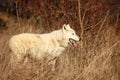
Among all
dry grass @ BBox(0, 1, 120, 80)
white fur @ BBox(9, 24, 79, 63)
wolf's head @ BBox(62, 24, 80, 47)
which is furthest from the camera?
wolf's head @ BBox(62, 24, 80, 47)

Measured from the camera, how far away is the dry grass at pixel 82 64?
598cm

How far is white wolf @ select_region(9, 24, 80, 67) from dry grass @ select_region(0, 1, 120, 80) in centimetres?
15

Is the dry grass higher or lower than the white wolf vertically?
lower

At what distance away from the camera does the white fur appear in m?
7.65

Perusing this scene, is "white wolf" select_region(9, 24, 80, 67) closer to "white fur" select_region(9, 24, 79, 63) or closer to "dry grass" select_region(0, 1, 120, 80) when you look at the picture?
"white fur" select_region(9, 24, 79, 63)

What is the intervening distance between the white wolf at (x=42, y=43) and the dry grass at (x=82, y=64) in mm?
152

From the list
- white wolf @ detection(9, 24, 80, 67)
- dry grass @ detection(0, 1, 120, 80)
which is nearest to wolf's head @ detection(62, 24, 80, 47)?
white wolf @ detection(9, 24, 80, 67)

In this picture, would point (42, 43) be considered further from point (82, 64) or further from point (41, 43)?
point (82, 64)

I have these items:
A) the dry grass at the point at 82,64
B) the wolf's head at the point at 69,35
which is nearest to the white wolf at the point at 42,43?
the wolf's head at the point at 69,35

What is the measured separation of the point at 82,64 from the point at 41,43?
1291mm

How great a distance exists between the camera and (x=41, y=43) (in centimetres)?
791

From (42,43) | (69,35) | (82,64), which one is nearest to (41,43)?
(42,43)

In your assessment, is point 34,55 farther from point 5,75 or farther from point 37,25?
point 37,25

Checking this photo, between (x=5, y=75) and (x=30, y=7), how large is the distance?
21.6 ft
